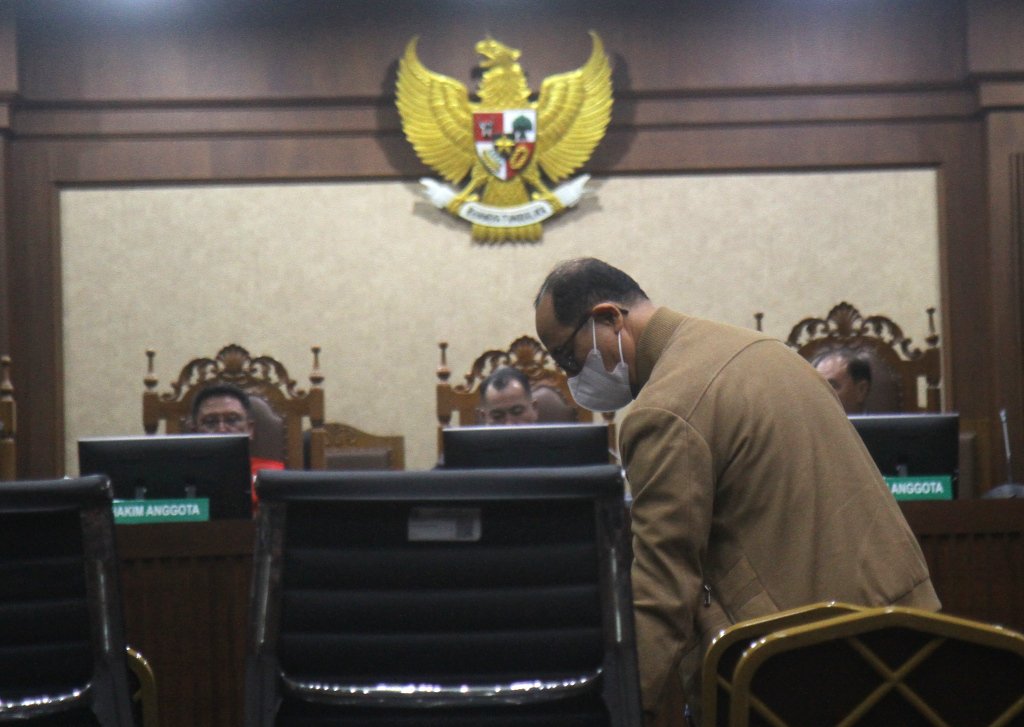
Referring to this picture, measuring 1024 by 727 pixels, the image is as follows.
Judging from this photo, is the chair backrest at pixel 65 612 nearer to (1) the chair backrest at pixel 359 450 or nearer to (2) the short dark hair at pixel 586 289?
(2) the short dark hair at pixel 586 289

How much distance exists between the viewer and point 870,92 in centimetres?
521

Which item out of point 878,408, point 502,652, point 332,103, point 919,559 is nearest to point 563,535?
point 502,652

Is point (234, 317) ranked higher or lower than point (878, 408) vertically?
higher

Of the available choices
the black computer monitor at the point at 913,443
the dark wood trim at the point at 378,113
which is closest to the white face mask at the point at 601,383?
the black computer monitor at the point at 913,443

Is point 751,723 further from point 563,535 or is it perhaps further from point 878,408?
point 878,408

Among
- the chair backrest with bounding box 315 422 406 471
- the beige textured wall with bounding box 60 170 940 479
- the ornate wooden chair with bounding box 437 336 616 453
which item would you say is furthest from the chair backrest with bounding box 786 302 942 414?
the chair backrest with bounding box 315 422 406 471

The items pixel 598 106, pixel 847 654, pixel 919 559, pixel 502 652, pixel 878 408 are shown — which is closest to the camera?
pixel 502 652

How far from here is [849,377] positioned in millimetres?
3611

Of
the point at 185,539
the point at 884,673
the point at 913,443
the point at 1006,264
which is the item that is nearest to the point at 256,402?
the point at 185,539

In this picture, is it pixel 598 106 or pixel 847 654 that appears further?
pixel 598 106

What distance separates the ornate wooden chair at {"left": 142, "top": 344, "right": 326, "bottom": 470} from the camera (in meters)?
3.85

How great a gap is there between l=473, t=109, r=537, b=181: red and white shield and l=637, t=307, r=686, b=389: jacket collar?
3700mm

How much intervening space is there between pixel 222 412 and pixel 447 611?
2.71 meters

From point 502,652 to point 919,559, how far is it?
70 centimetres
